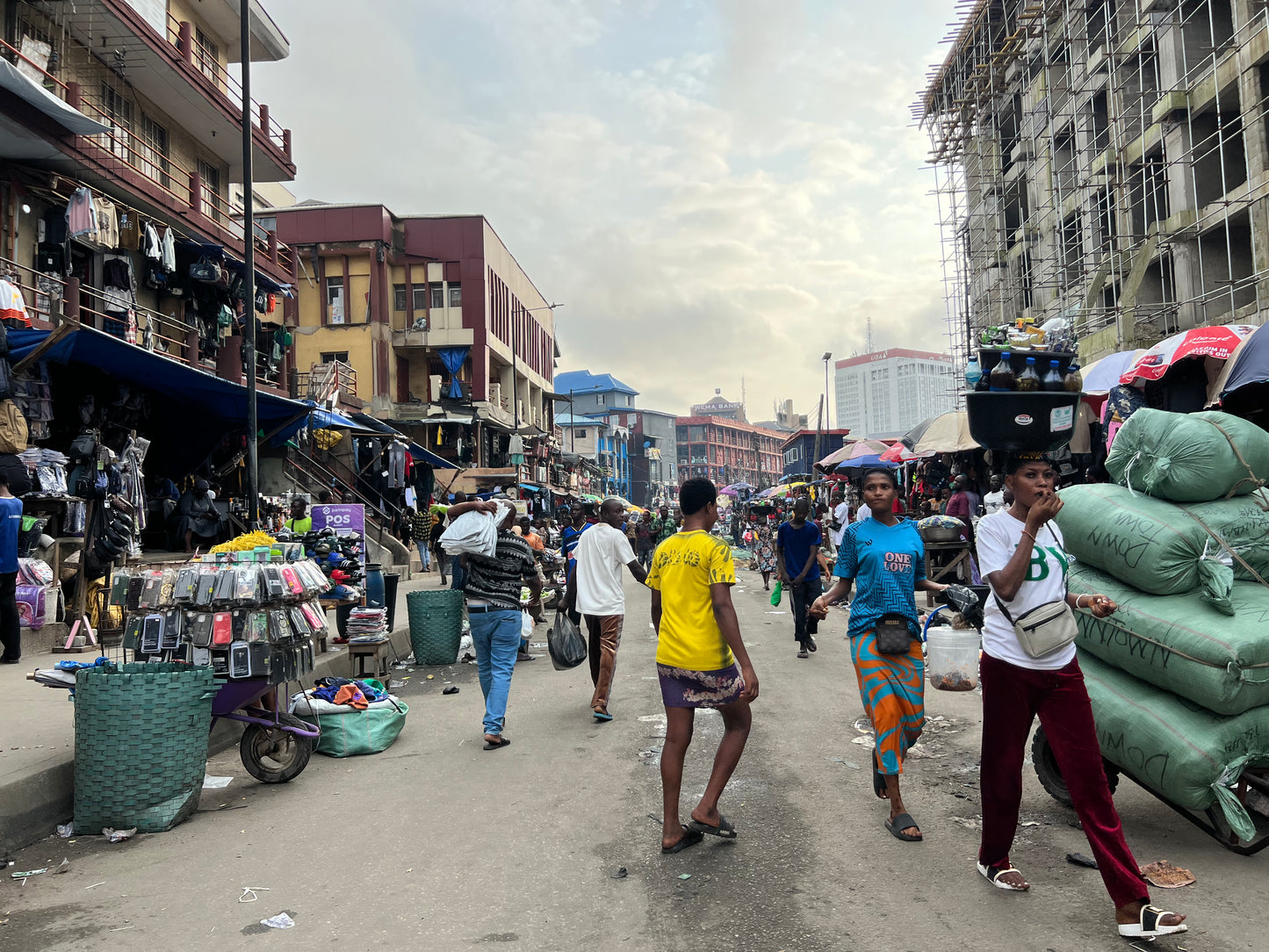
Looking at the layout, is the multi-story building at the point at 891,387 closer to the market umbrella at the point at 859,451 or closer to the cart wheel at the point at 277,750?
the market umbrella at the point at 859,451

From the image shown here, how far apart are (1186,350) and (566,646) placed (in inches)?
275

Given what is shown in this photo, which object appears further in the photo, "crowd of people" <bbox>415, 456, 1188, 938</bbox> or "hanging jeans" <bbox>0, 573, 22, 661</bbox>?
"hanging jeans" <bbox>0, 573, 22, 661</bbox>

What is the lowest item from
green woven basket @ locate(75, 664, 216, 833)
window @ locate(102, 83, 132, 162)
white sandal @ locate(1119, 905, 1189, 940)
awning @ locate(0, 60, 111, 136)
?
white sandal @ locate(1119, 905, 1189, 940)

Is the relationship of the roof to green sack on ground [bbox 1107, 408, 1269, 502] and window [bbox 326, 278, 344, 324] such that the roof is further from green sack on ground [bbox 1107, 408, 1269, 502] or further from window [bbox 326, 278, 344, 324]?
green sack on ground [bbox 1107, 408, 1269, 502]

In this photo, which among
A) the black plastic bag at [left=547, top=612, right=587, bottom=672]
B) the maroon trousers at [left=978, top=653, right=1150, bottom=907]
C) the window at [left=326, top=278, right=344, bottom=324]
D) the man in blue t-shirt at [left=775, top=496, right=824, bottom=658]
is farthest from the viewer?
the window at [left=326, top=278, right=344, bottom=324]

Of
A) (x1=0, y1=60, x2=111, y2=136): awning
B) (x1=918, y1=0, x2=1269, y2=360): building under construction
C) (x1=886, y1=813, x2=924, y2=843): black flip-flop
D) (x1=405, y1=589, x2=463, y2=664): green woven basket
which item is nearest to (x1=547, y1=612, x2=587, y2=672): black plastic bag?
(x1=405, y1=589, x2=463, y2=664): green woven basket

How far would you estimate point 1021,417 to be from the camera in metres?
4.57

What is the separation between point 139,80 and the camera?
17984mm

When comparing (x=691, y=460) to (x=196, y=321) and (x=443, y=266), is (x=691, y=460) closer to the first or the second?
(x=443, y=266)

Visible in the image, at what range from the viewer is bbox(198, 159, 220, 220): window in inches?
801

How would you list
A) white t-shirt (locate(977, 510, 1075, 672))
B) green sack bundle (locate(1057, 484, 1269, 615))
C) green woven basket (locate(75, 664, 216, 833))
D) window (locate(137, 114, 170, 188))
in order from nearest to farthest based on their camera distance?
white t-shirt (locate(977, 510, 1075, 672)) < green sack bundle (locate(1057, 484, 1269, 615)) < green woven basket (locate(75, 664, 216, 833)) < window (locate(137, 114, 170, 188))

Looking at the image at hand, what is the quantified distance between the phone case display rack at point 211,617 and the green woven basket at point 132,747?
1.59ft

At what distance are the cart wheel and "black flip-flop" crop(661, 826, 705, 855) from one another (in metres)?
2.84

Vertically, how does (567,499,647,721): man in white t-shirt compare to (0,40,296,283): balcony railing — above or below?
below
